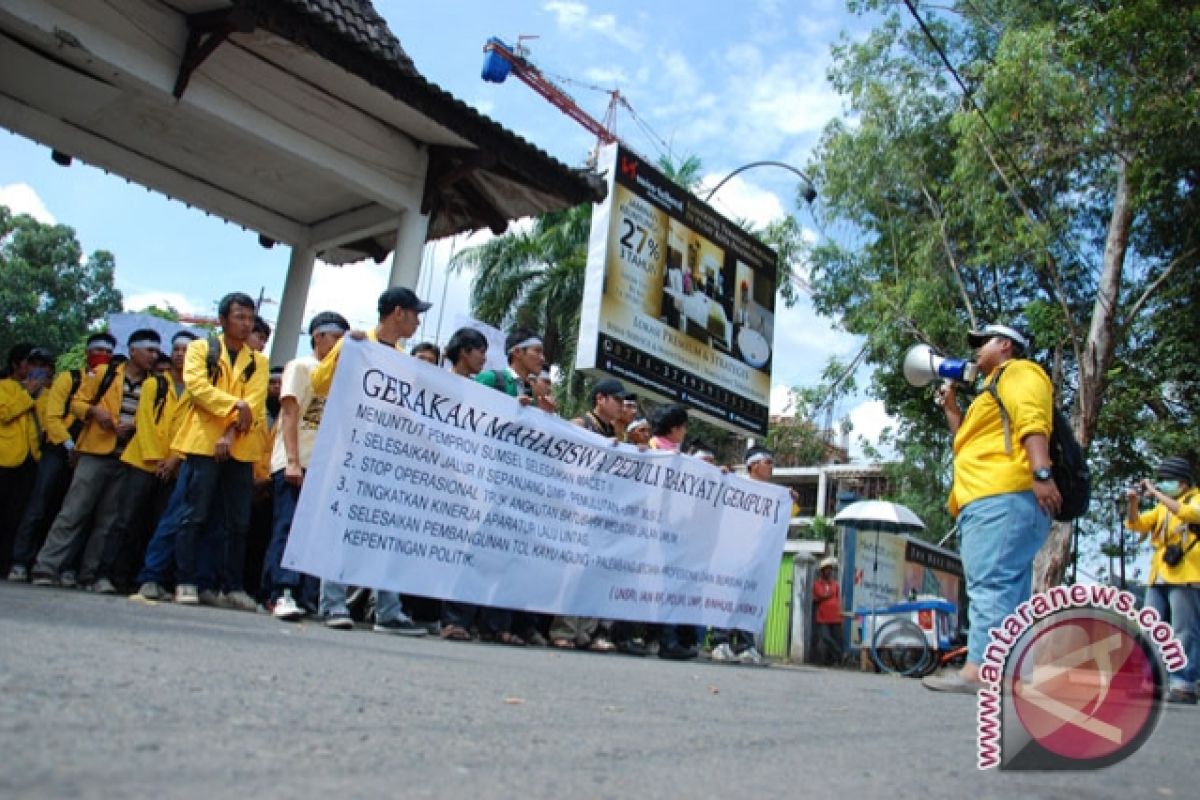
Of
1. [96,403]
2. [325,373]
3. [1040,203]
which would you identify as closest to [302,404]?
[325,373]

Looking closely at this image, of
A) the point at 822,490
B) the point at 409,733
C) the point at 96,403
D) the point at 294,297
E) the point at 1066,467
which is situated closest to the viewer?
the point at 409,733

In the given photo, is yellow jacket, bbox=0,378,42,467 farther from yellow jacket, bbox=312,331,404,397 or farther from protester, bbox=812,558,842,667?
protester, bbox=812,558,842,667

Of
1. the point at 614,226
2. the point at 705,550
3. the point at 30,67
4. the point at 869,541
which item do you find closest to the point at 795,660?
the point at 869,541

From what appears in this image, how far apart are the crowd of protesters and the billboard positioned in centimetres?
475

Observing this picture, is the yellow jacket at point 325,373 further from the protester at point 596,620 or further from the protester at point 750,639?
the protester at point 750,639

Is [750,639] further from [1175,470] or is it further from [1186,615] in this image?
[1175,470]

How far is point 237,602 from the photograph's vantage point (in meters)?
5.31

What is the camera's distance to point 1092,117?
1484 cm

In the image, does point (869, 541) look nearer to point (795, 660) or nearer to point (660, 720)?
point (795, 660)

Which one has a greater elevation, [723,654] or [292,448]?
[292,448]

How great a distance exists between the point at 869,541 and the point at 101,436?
11383mm

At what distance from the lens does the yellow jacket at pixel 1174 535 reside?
22.6ft

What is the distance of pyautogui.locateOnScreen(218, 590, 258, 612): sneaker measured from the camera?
17.1 feet

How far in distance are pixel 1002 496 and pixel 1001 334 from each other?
35.7 inches
